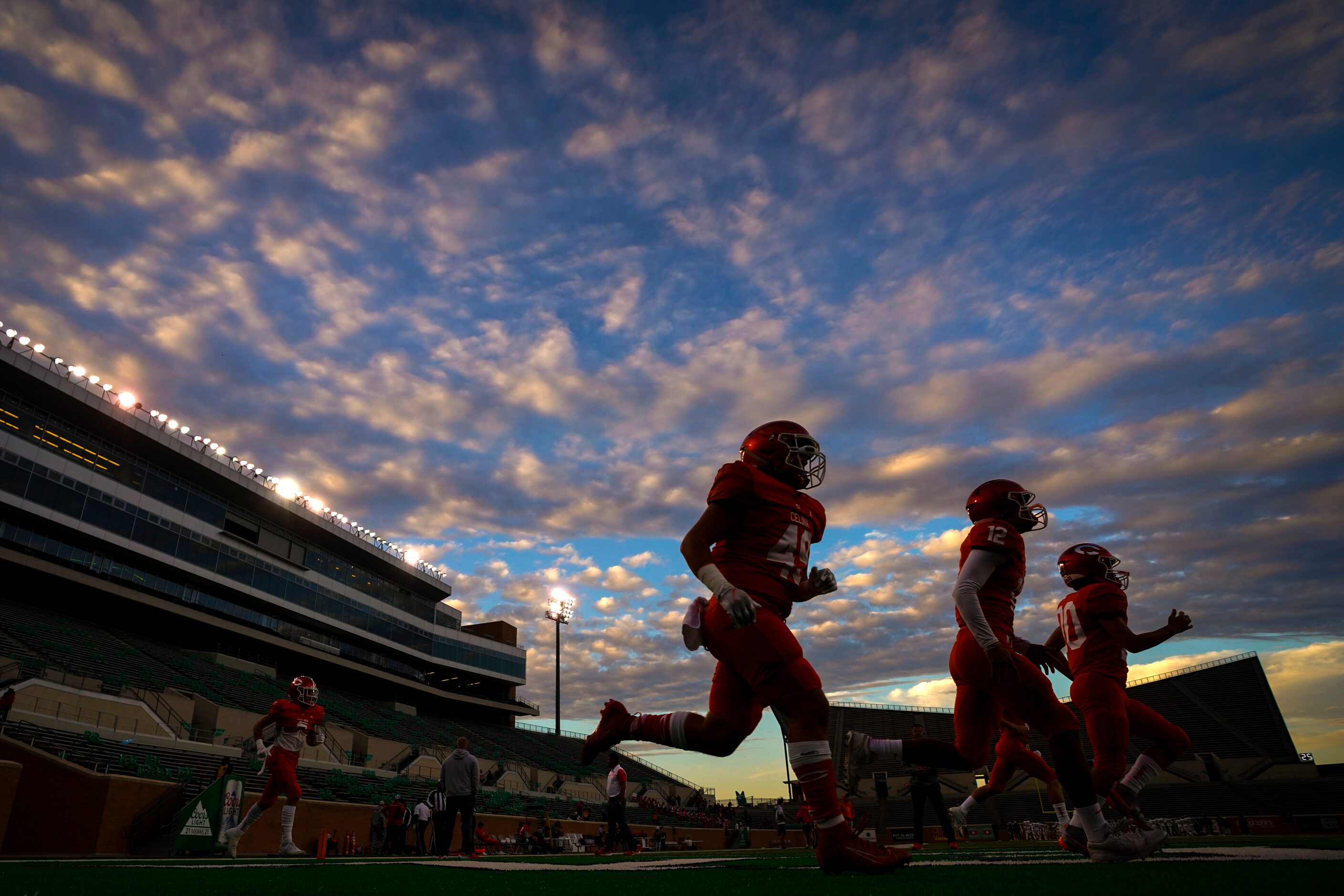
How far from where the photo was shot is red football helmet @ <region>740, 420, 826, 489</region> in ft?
14.6

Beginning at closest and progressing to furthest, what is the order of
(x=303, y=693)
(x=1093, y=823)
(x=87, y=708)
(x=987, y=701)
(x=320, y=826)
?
1. (x=1093, y=823)
2. (x=987, y=701)
3. (x=303, y=693)
4. (x=320, y=826)
5. (x=87, y=708)

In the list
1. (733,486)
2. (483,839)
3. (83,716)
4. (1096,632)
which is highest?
(83,716)

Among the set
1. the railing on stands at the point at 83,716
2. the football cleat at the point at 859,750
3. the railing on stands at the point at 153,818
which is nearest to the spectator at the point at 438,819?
the railing on stands at the point at 153,818

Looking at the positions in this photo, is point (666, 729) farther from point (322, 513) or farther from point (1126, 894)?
point (322, 513)

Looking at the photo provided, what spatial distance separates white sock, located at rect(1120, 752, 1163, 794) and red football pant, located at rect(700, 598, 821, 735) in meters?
3.39

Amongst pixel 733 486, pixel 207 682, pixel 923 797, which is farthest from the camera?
pixel 207 682

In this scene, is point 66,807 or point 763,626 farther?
point 66,807

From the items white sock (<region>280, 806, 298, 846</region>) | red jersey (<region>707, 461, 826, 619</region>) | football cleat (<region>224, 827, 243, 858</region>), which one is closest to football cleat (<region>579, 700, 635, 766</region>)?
red jersey (<region>707, 461, 826, 619</region>)

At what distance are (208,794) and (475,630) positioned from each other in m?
60.7

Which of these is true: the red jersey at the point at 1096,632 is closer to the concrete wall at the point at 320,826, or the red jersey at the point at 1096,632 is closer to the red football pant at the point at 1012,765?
the red football pant at the point at 1012,765

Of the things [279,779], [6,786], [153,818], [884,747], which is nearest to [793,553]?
[884,747]

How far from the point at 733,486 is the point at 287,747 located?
7.12 m

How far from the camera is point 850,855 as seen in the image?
3418 mm

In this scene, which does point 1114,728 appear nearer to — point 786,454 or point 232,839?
point 786,454
